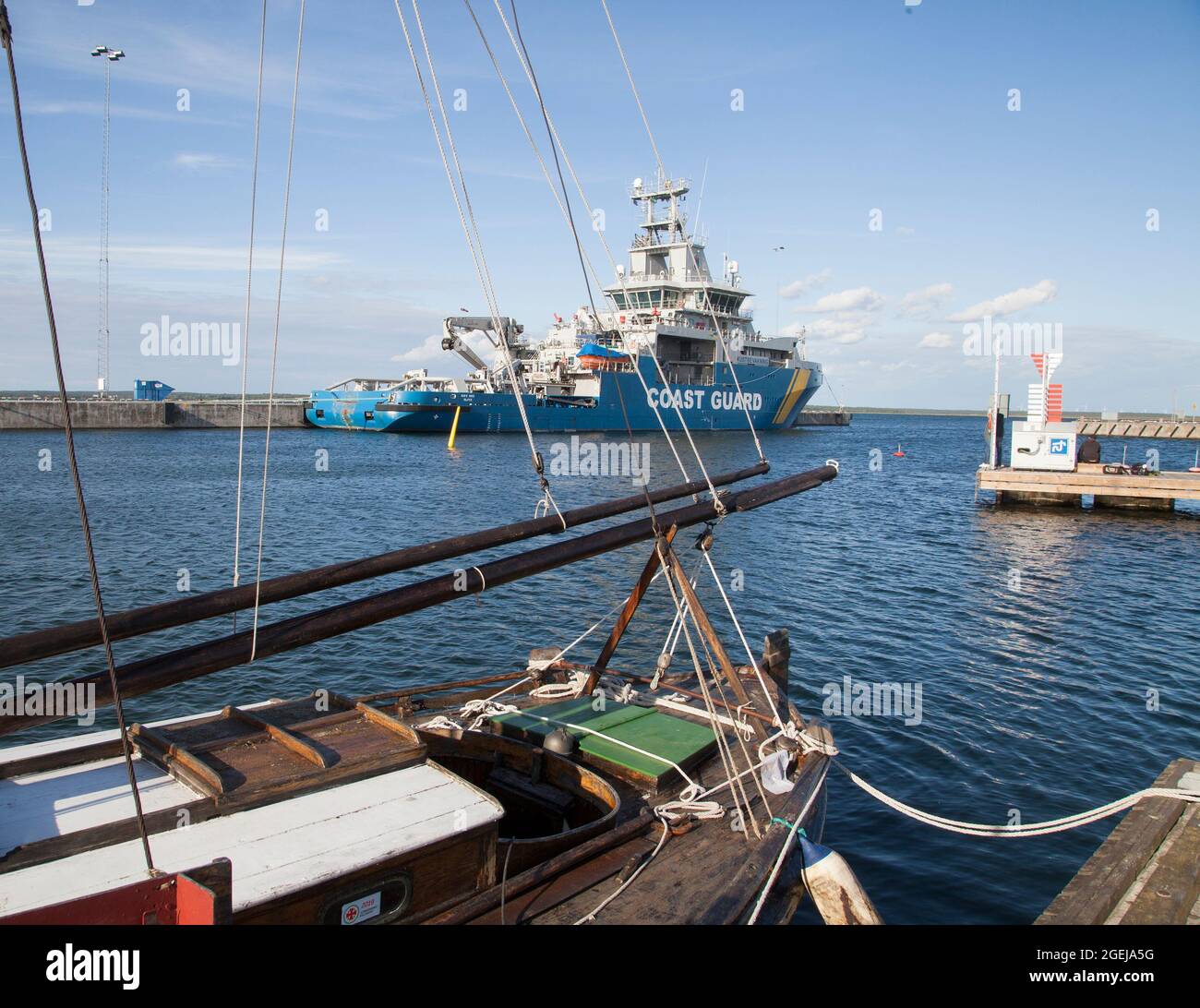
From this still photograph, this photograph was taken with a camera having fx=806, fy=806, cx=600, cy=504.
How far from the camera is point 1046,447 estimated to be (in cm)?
3628

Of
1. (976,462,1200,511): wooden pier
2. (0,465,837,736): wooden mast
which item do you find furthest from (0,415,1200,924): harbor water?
(0,465,837,736): wooden mast

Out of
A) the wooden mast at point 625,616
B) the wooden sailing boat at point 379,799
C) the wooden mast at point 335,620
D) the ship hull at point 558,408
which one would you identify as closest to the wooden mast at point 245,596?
the wooden sailing boat at point 379,799

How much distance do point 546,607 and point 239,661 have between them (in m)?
14.9

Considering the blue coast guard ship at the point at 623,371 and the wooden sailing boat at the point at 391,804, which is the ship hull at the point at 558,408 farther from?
the wooden sailing boat at the point at 391,804

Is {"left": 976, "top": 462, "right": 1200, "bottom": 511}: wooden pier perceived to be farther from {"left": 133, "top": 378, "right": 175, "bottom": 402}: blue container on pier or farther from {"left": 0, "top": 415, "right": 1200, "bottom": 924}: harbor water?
{"left": 133, "top": 378, "right": 175, "bottom": 402}: blue container on pier

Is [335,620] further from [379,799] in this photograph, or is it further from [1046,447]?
[1046,447]

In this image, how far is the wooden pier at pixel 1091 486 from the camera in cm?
3356

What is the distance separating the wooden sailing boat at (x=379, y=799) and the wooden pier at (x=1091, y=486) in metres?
32.2

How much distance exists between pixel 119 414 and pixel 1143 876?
86.5 m

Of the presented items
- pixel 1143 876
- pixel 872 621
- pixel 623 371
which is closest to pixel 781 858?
pixel 1143 876

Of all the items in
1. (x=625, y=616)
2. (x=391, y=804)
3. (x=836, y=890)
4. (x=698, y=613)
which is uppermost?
(x=698, y=613)
